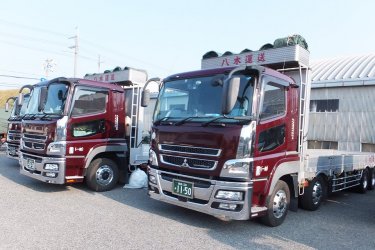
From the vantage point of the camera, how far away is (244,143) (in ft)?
15.0

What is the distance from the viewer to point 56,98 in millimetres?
6918

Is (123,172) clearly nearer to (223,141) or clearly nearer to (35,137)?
(35,137)

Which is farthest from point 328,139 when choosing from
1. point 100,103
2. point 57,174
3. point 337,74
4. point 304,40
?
point 57,174

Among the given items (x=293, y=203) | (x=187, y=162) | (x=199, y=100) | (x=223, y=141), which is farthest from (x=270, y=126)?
(x=293, y=203)

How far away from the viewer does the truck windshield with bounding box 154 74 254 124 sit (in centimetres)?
470

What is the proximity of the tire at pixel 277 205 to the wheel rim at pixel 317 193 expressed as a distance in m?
1.18

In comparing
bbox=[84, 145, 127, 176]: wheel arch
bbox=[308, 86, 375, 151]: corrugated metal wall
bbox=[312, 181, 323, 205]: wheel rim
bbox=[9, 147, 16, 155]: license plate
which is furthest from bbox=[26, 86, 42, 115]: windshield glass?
bbox=[308, 86, 375, 151]: corrugated metal wall

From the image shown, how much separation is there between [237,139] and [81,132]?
12.2ft

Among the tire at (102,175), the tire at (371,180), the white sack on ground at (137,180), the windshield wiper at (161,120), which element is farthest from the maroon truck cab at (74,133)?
the tire at (371,180)

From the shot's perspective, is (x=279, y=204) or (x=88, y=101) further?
(x=88, y=101)

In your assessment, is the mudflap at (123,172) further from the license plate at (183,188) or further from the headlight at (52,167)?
the license plate at (183,188)

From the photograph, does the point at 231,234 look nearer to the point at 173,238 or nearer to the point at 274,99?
the point at 173,238

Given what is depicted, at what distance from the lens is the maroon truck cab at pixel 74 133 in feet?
21.4

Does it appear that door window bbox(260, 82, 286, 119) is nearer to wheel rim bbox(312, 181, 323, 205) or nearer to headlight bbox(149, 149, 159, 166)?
headlight bbox(149, 149, 159, 166)
